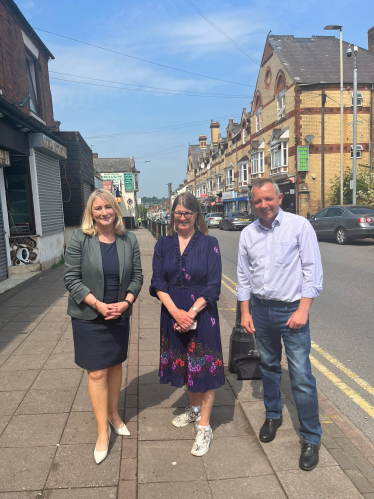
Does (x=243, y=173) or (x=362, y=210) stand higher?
(x=243, y=173)

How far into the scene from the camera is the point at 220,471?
101 inches

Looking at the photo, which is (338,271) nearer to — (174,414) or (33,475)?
(174,414)

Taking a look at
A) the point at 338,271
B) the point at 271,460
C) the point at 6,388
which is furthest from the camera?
the point at 338,271

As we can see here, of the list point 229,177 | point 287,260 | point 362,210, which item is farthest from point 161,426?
point 229,177

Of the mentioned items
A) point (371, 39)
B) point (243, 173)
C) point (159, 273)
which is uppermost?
point (371, 39)

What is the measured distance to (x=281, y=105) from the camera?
103 feet

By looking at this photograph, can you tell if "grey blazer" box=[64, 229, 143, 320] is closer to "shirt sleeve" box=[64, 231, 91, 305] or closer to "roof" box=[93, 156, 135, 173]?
"shirt sleeve" box=[64, 231, 91, 305]

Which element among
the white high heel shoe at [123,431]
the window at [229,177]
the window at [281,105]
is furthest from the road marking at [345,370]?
the window at [229,177]

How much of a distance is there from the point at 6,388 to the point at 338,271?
8224 mm

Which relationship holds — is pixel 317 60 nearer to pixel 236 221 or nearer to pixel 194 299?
pixel 236 221

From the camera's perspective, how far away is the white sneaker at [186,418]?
3133 millimetres

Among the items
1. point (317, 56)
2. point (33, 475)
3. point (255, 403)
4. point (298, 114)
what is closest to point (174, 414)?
point (255, 403)

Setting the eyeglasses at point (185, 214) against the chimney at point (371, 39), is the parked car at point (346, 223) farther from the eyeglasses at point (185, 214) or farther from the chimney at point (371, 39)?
the chimney at point (371, 39)

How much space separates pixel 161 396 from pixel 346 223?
1322cm
